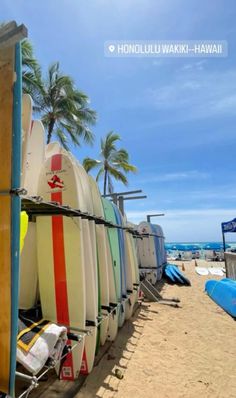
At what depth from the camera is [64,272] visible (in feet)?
9.87

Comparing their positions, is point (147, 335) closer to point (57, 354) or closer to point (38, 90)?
point (57, 354)

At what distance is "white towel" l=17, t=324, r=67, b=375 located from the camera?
201 centimetres

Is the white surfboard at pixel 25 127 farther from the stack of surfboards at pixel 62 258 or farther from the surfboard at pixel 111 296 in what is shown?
the surfboard at pixel 111 296

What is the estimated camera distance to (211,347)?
4371mm

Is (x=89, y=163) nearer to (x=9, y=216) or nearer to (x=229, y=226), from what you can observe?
(x=229, y=226)

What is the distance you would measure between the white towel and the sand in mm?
856

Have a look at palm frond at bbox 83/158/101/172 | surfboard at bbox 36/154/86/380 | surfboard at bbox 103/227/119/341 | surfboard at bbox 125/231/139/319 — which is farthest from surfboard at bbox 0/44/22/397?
palm frond at bbox 83/158/101/172

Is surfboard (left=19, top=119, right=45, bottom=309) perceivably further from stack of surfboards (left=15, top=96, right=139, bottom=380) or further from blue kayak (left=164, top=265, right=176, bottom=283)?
blue kayak (left=164, top=265, right=176, bottom=283)

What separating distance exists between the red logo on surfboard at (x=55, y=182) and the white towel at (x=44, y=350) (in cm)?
144

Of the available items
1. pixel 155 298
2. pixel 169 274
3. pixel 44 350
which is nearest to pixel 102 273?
pixel 44 350

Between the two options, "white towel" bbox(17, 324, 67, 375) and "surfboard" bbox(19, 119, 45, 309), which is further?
"surfboard" bbox(19, 119, 45, 309)

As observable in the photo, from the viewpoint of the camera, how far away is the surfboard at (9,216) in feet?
5.93

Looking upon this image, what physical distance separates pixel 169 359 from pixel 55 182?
2.73m

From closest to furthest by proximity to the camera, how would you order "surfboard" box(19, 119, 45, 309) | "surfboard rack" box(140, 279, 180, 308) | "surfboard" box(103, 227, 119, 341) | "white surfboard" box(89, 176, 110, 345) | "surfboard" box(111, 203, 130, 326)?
"surfboard" box(19, 119, 45, 309) → "white surfboard" box(89, 176, 110, 345) → "surfboard" box(103, 227, 119, 341) → "surfboard" box(111, 203, 130, 326) → "surfboard rack" box(140, 279, 180, 308)
